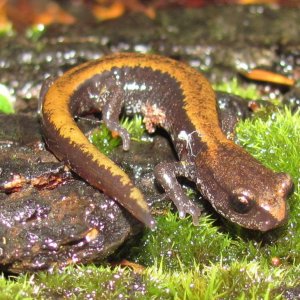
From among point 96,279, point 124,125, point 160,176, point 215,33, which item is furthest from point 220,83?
point 96,279

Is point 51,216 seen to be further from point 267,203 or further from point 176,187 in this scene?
point 267,203

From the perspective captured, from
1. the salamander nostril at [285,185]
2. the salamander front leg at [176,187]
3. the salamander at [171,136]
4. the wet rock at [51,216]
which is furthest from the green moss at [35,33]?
the salamander nostril at [285,185]

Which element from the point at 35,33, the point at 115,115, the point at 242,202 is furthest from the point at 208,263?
the point at 35,33

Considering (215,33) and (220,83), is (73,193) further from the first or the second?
(215,33)

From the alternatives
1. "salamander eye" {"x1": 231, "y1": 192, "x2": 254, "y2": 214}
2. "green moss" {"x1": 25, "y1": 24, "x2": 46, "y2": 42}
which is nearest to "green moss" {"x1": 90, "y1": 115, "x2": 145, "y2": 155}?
"salamander eye" {"x1": 231, "y1": 192, "x2": 254, "y2": 214}

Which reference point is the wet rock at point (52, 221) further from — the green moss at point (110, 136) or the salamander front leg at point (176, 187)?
the green moss at point (110, 136)

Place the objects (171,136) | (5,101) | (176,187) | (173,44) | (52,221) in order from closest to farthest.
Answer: (52,221) → (176,187) → (171,136) → (5,101) → (173,44)
